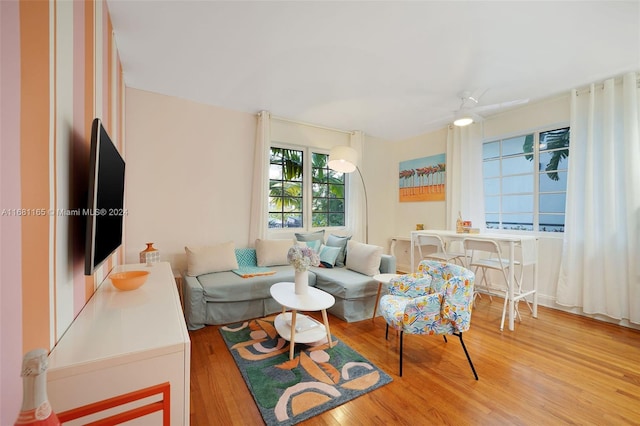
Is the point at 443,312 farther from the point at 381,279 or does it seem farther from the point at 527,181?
the point at 527,181

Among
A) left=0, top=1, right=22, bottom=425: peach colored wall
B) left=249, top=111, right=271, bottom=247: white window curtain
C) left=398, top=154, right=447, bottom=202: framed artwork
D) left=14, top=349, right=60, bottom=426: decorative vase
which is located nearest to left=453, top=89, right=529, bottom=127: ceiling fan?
left=398, top=154, right=447, bottom=202: framed artwork

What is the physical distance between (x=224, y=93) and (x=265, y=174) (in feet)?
3.64

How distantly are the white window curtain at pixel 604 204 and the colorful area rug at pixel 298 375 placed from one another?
2.69 metres

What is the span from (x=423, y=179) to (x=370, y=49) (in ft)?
9.59

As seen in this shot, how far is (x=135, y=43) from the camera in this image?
2270 millimetres

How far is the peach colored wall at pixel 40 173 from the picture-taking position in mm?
709

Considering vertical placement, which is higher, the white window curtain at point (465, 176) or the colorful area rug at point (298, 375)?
the white window curtain at point (465, 176)

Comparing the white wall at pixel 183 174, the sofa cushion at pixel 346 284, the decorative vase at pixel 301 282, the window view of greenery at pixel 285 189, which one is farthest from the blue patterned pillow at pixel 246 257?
the decorative vase at pixel 301 282

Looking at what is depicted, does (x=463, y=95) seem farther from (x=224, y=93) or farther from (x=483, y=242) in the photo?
(x=224, y=93)

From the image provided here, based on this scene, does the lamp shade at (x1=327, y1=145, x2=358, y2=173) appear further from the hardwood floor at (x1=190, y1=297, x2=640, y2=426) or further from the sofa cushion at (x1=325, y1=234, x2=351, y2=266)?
the hardwood floor at (x1=190, y1=297, x2=640, y2=426)

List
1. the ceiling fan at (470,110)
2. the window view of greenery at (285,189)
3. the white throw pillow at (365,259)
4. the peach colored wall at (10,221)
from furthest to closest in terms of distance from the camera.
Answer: the window view of greenery at (285,189) < the white throw pillow at (365,259) < the ceiling fan at (470,110) < the peach colored wall at (10,221)

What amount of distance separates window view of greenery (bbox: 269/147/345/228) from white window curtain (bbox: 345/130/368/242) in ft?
0.68

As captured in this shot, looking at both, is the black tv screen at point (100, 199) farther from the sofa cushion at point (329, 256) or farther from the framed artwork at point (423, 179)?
the framed artwork at point (423, 179)

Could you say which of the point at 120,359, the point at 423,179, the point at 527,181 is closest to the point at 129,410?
the point at 120,359
